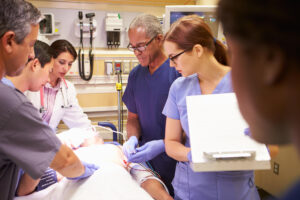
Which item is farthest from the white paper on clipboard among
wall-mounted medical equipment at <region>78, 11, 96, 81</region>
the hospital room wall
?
wall-mounted medical equipment at <region>78, 11, 96, 81</region>

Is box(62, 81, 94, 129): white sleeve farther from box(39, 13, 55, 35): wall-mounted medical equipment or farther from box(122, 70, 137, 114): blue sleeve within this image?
box(39, 13, 55, 35): wall-mounted medical equipment

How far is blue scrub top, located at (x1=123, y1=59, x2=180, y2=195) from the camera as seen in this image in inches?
70.0

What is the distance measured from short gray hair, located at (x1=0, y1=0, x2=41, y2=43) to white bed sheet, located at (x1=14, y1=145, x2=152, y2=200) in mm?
776

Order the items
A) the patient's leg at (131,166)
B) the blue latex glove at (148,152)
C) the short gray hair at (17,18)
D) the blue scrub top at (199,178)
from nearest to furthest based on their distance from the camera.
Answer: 1. the short gray hair at (17,18)
2. the blue scrub top at (199,178)
3. the patient's leg at (131,166)
4. the blue latex glove at (148,152)

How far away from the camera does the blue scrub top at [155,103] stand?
5.83 ft

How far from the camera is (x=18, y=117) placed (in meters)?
0.85

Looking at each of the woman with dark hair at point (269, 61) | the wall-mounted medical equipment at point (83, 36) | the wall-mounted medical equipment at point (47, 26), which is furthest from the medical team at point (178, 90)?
the wall-mounted medical equipment at point (47, 26)

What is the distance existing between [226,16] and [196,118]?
0.83 metres

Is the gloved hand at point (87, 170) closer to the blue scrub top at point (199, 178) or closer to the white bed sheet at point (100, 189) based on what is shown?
the white bed sheet at point (100, 189)

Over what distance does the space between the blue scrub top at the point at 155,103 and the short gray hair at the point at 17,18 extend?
3.41ft

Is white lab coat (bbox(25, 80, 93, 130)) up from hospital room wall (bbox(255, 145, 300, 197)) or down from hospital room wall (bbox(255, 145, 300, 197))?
up

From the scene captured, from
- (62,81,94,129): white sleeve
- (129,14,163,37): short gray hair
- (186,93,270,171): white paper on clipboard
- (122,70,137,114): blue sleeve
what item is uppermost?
(129,14,163,37): short gray hair

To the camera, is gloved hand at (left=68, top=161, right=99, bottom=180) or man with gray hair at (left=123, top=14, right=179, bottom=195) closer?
gloved hand at (left=68, top=161, right=99, bottom=180)

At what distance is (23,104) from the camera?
0.86 metres
